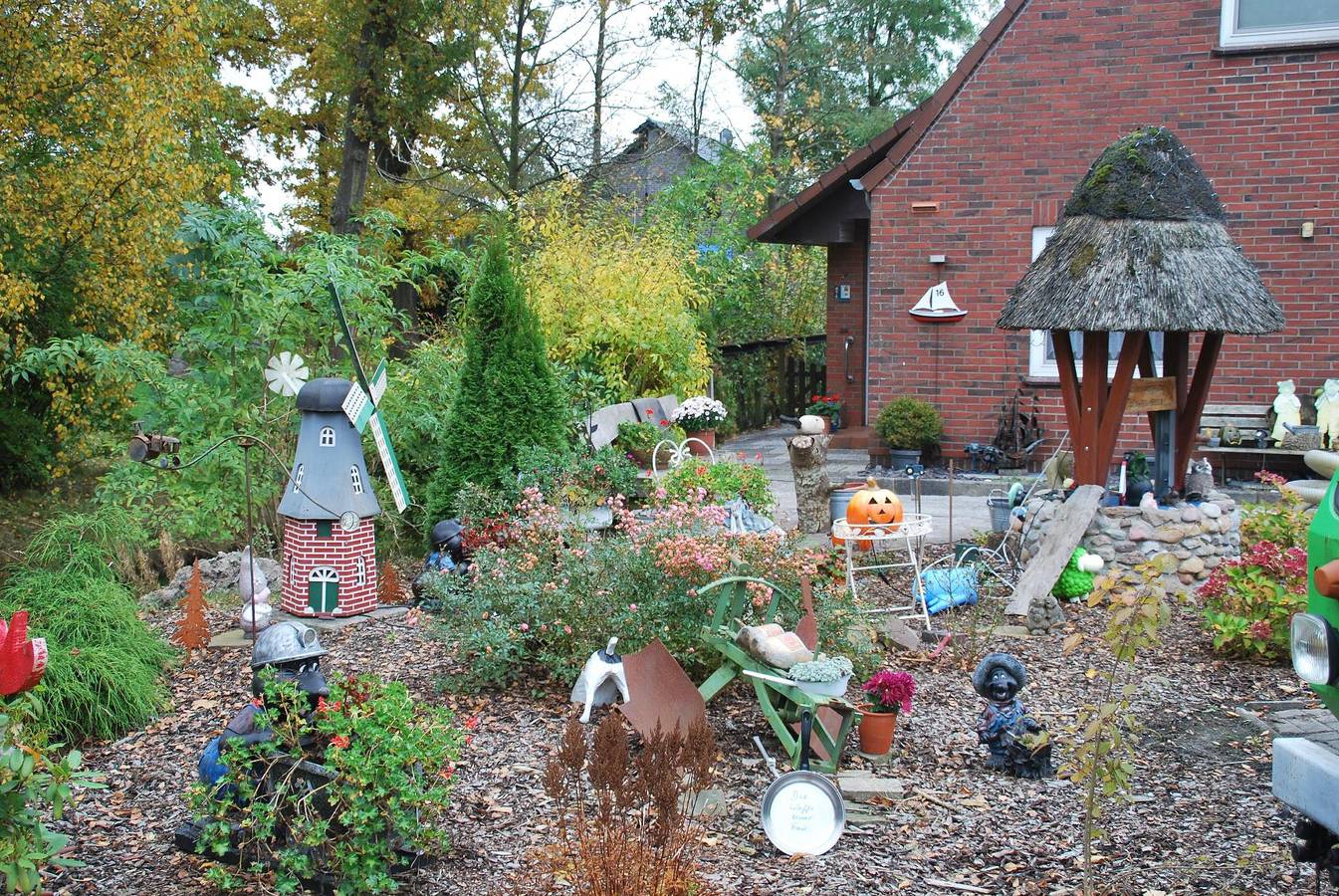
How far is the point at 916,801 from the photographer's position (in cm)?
479

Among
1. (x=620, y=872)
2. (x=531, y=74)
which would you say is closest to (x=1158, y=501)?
(x=620, y=872)

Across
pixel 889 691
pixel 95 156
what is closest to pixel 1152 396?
pixel 889 691

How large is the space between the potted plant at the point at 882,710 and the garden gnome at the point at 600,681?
3.66ft

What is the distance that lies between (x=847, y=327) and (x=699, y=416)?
584cm

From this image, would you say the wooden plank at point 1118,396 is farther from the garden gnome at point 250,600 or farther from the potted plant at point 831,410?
the potted plant at point 831,410

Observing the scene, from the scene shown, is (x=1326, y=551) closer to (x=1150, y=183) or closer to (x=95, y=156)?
(x=1150, y=183)

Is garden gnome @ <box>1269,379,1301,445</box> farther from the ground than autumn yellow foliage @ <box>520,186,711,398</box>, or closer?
closer

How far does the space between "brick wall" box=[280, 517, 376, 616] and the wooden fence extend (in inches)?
449

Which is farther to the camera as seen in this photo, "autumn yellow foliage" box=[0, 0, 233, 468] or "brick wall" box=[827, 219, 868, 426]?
"brick wall" box=[827, 219, 868, 426]

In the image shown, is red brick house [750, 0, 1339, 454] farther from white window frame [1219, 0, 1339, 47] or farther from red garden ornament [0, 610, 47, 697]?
red garden ornament [0, 610, 47, 697]

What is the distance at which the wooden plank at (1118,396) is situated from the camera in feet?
26.7

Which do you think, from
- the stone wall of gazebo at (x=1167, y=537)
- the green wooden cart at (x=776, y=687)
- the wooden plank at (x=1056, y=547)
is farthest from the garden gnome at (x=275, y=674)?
the stone wall of gazebo at (x=1167, y=537)

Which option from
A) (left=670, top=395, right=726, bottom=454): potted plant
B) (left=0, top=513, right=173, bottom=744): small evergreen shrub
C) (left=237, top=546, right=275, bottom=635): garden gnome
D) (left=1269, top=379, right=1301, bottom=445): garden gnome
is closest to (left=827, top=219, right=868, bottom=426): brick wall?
(left=670, top=395, right=726, bottom=454): potted plant

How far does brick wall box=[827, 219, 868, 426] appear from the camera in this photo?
16797mm
